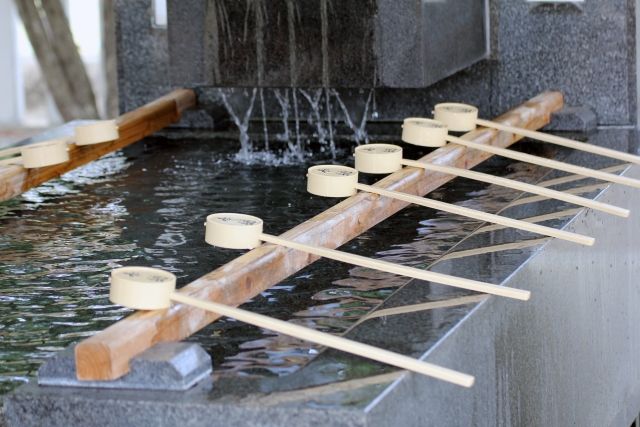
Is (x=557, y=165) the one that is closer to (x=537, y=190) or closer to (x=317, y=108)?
(x=537, y=190)

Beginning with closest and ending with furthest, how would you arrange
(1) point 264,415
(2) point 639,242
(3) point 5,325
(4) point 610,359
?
(1) point 264,415, (3) point 5,325, (4) point 610,359, (2) point 639,242

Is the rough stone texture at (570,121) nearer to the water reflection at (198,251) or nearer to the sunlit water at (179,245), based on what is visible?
the water reflection at (198,251)

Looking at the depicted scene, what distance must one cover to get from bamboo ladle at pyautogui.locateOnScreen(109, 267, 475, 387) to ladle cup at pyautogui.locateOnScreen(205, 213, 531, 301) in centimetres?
39

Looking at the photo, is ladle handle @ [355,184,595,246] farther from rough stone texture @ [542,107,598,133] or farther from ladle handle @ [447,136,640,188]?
rough stone texture @ [542,107,598,133]

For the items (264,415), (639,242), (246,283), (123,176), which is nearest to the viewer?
(264,415)

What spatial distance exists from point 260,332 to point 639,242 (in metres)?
2.49

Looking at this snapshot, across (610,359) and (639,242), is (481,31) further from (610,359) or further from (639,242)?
(610,359)

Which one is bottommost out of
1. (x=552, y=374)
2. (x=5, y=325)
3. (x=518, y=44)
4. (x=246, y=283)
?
(x=552, y=374)

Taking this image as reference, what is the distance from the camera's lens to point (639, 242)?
4406 millimetres

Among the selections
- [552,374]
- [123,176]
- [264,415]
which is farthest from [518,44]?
[264,415]

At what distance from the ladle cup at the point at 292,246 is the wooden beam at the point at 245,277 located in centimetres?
4

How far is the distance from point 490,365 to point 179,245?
1.48m

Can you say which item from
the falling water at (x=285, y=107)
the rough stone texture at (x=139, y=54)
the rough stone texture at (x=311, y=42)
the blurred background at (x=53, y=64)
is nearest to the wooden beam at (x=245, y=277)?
the rough stone texture at (x=311, y=42)

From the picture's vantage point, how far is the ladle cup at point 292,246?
244 cm
